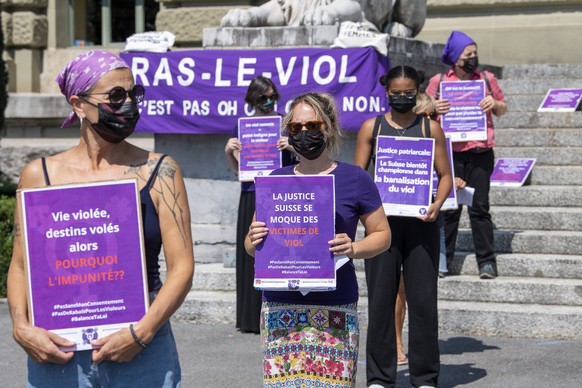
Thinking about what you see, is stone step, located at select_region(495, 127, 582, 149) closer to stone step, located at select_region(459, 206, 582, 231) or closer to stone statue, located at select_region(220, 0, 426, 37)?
stone statue, located at select_region(220, 0, 426, 37)

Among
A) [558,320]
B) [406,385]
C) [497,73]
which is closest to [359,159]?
[406,385]

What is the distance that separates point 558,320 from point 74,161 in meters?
5.15

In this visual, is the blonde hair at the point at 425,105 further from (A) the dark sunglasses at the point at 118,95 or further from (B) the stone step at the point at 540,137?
(A) the dark sunglasses at the point at 118,95

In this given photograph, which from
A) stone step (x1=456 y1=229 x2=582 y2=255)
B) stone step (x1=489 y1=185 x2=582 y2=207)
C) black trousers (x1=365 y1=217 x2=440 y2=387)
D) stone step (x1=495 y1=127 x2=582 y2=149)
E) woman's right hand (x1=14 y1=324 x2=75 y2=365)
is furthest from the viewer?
stone step (x1=495 y1=127 x2=582 y2=149)

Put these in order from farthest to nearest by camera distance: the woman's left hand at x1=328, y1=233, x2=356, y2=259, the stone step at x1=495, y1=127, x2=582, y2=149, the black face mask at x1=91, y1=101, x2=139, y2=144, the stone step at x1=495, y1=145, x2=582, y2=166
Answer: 1. the stone step at x1=495, y1=127, x2=582, y2=149
2. the stone step at x1=495, y1=145, x2=582, y2=166
3. the woman's left hand at x1=328, y1=233, x2=356, y2=259
4. the black face mask at x1=91, y1=101, x2=139, y2=144

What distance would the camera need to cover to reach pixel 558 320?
8.29m

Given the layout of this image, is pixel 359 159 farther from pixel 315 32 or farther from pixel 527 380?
pixel 315 32

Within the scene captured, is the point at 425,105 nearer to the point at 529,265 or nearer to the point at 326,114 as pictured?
the point at 529,265

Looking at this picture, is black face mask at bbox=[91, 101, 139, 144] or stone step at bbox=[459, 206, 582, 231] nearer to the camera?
black face mask at bbox=[91, 101, 139, 144]

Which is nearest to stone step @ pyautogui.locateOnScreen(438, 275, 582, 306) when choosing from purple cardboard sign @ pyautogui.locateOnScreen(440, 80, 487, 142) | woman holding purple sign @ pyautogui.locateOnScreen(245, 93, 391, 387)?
purple cardboard sign @ pyautogui.locateOnScreen(440, 80, 487, 142)

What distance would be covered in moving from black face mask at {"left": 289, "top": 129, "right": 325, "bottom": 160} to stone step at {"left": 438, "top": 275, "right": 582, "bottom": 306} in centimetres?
421

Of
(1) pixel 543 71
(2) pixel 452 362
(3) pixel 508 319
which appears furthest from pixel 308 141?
(1) pixel 543 71

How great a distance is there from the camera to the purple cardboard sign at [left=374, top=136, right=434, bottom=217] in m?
6.83

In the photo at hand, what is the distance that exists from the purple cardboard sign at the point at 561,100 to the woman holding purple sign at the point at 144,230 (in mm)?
8834
